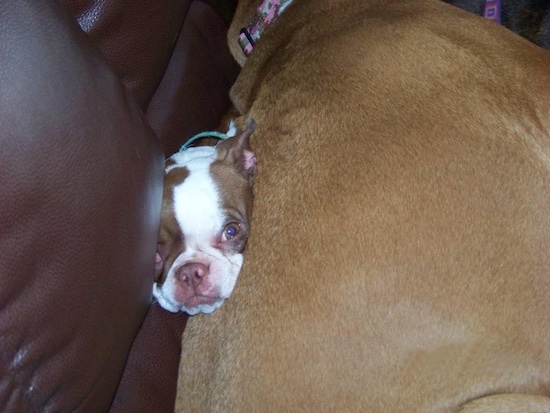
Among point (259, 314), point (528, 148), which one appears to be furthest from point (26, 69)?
point (528, 148)

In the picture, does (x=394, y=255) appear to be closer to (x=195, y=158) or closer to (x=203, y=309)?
(x=203, y=309)

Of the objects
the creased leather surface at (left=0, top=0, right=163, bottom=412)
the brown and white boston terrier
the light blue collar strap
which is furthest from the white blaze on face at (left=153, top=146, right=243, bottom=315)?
the creased leather surface at (left=0, top=0, right=163, bottom=412)

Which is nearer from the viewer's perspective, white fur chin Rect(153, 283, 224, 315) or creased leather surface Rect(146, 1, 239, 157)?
white fur chin Rect(153, 283, 224, 315)

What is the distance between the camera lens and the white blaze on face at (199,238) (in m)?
1.57

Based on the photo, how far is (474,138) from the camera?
1482 mm

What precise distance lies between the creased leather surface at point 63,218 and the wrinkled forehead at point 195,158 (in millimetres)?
365

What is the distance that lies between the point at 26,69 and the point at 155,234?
44cm

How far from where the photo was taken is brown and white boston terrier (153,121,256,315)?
161cm

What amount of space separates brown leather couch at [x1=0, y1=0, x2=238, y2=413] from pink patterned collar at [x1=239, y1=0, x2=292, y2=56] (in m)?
0.57

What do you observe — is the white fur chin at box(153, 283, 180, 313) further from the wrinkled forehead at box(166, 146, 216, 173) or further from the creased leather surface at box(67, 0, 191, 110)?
the creased leather surface at box(67, 0, 191, 110)

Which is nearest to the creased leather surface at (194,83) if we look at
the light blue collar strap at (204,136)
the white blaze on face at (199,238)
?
the light blue collar strap at (204,136)

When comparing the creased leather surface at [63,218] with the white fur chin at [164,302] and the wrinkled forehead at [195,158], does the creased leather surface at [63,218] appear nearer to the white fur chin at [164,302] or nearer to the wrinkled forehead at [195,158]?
the white fur chin at [164,302]

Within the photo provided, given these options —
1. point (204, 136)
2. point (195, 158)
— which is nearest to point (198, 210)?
point (195, 158)

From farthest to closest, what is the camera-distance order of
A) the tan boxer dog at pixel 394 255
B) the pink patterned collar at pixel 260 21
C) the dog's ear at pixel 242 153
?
the pink patterned collar at pixel 260 21, the dog's ear at pixel 242 153, the tan boxer dog at pixel 394 255
